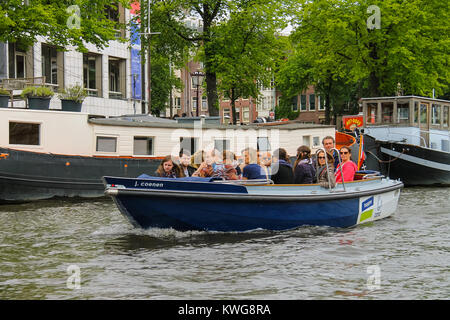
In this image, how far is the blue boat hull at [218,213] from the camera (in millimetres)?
12094

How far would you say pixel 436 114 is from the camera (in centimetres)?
3039

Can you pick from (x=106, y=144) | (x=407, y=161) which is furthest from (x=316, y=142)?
(x=106, y=144)

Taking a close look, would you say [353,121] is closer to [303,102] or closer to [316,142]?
[316,142]

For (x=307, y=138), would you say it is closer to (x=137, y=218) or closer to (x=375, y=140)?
(x=375, y=140)

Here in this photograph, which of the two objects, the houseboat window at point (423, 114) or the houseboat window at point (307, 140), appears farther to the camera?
the houseboat window at point (423, 114)

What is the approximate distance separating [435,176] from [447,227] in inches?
583

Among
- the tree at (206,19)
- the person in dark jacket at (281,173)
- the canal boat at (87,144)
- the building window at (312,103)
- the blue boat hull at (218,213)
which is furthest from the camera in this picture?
the building window at (312,103)

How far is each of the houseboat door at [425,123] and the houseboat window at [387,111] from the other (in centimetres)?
128

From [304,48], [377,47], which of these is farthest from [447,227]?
[304,48]

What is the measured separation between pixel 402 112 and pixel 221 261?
20365mm

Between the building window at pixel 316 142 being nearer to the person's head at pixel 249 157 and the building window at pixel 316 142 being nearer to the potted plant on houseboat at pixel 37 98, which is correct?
the potted plant on houseboat at pixel 37 98

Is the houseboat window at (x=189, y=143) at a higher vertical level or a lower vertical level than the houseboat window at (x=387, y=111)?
lower

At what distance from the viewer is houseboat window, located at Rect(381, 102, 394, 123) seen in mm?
29069

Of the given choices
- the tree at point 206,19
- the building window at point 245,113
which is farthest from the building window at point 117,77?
the building window at point 245,113
